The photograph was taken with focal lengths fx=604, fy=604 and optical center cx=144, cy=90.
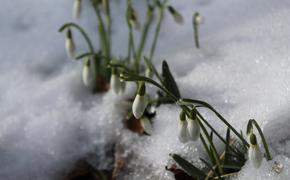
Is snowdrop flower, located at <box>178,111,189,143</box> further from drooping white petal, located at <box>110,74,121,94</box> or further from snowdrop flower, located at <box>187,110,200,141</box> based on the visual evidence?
drooping white petal, located at <box>110,74,121,94</box>

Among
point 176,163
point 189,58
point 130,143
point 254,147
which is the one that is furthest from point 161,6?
point 254,147

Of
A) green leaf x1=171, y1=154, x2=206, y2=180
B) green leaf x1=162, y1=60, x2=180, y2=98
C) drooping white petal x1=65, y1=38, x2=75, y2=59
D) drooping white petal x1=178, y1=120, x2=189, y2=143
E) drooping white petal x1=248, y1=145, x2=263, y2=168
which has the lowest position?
green leaf x1=171, y1=154, x2=206, y2=180

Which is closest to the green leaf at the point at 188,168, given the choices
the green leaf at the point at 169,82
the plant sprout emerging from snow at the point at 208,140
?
the plant sprout emerging from snow at the point at 208,140

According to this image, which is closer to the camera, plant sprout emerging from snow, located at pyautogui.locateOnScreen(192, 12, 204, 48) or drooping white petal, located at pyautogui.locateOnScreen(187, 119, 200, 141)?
drooping white petal, located at pyautogui.locateOnScreen(187, 119, 200, 141)

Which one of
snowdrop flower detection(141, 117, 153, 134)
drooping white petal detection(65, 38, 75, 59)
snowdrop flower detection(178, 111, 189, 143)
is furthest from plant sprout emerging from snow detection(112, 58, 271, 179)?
drooping white petal detection(65, 38, 75, 59)

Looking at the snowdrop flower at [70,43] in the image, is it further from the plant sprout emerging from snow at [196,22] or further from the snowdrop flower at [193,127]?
the snowdrop flower at [193,127]

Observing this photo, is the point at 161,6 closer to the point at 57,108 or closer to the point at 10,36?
the point at 57,108

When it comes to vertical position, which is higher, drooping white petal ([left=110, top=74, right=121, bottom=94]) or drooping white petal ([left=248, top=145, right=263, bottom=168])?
drooping white petal ([left=110, top=74, right=121, bottom=94])

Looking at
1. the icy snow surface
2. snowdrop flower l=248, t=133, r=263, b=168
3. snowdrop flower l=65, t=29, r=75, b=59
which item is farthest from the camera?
snowdrop flower l=65, t=29, r=75, b=59
